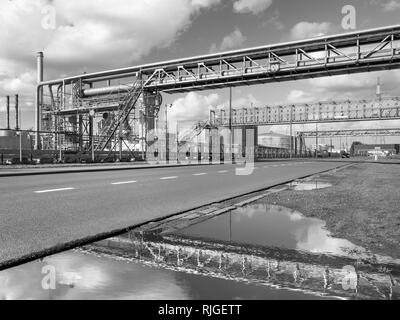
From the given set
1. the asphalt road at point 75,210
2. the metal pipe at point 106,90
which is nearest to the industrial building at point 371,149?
the metal pipe at point 106,90

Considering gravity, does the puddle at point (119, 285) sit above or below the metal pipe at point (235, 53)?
below

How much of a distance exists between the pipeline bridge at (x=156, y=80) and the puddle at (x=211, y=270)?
2687 cm

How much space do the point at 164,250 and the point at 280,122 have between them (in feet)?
263

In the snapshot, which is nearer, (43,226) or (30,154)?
(43,226)

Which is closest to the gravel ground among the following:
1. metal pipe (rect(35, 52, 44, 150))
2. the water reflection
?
the water reflection

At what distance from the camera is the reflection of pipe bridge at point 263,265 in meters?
3.67

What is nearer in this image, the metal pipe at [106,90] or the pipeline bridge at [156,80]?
the pipeline bridge at [156,80]

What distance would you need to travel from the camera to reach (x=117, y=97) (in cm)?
4806

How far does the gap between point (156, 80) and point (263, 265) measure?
1627 inches

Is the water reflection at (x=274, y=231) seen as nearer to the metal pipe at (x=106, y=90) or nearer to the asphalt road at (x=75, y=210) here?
the asphalt road at (x=75, y=210)

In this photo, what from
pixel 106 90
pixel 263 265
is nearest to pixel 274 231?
pixel 263 265

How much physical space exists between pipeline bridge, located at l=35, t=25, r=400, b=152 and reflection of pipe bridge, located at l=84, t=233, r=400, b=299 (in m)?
26.8

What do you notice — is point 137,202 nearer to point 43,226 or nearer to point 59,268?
point 43,226
